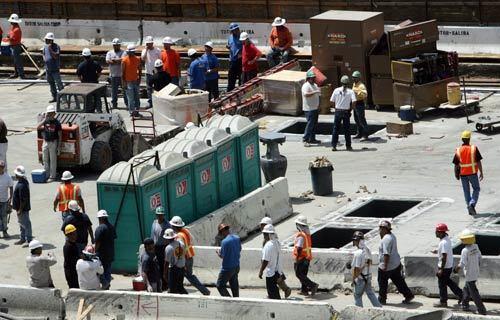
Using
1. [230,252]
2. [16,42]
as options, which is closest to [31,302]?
[230,252]

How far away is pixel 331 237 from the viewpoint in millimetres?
26188

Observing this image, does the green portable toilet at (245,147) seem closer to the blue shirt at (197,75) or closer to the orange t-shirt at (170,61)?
the blue shirt at (197,75)

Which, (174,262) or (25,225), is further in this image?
(25,225)

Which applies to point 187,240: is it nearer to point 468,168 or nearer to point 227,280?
point 227,280

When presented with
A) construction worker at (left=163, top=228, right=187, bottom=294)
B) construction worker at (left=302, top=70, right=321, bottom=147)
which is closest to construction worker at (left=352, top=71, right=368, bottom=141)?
construction worker at (left=302, top=70, right=321, bottom=147)

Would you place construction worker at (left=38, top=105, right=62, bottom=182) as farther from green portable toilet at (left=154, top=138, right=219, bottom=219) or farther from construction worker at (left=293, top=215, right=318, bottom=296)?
construction worker at (left=293, top=215, right=318, bottom=296)

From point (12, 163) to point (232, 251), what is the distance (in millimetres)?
10900

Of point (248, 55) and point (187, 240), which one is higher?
point (248, 55)

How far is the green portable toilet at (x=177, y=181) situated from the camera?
24.9 meters

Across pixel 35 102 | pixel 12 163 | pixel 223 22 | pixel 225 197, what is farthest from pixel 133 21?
pixel 225 197

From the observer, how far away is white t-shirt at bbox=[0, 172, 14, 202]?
26297mm

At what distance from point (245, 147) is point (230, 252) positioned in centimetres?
548

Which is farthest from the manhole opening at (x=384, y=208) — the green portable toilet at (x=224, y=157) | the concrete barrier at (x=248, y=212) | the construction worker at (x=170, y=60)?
the construction worker at (x=170, y=60)

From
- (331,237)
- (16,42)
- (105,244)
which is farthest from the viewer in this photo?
(16,42)
